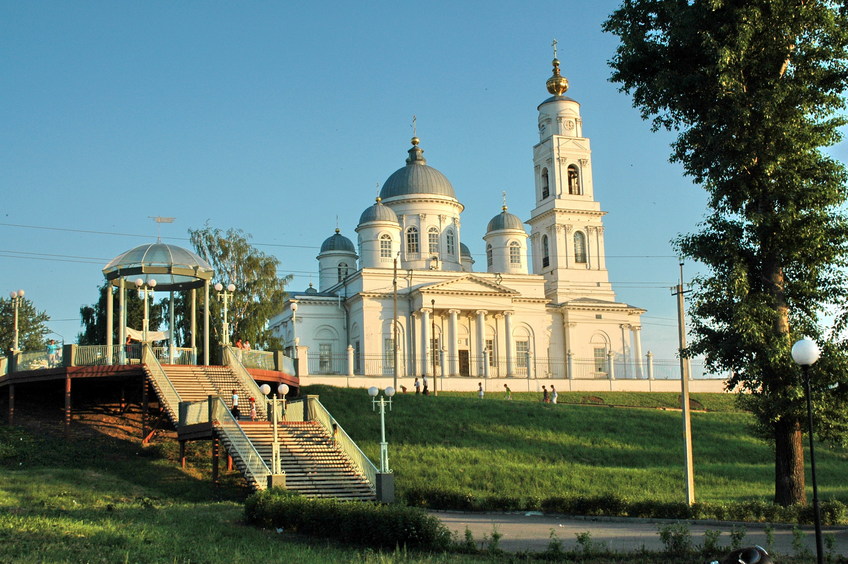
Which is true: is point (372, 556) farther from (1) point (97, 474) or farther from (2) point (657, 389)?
(2) point (657, 389)

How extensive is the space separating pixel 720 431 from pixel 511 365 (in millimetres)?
24955

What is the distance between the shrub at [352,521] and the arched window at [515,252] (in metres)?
53.8

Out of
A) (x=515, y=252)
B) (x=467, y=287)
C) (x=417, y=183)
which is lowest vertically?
(x=467, y=287)

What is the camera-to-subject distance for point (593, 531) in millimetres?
20578

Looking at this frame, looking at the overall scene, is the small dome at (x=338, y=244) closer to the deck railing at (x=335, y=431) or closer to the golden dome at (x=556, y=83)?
the golden dome at (x=556, y=83)

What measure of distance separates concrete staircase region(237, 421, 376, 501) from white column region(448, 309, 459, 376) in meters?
34.2

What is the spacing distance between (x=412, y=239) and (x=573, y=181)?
13.3m

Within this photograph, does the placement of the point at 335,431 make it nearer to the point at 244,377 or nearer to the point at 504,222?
the point at 244,377

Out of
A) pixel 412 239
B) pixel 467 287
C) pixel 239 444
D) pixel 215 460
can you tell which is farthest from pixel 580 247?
pixel 239 444

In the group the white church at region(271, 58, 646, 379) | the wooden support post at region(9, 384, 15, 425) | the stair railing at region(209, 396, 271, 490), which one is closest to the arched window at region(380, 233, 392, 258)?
the white church at region(271, 58, 646, 379)

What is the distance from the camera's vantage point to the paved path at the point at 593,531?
711 inches

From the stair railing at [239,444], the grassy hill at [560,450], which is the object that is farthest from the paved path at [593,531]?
the stair railing at [239,444]

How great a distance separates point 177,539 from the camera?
55.4 feet

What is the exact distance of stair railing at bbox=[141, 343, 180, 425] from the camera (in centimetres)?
3086
